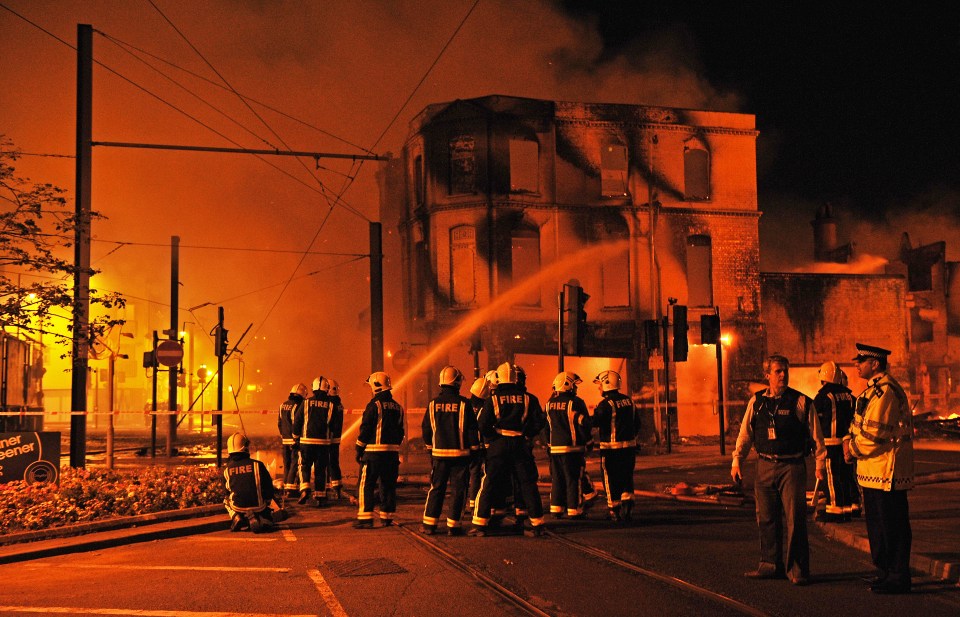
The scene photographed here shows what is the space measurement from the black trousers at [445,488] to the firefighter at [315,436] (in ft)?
12.4

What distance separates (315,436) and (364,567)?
5.86 meters

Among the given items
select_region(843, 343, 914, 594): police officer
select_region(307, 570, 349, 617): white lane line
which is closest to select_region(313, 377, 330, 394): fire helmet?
select_region(307, 570, 349, 617): white lane line

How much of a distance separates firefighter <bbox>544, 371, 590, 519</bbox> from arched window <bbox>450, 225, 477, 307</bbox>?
953 inches

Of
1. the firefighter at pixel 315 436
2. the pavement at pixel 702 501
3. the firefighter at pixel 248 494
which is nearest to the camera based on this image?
the pavement at pixel 702 501

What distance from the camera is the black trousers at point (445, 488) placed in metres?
10.8

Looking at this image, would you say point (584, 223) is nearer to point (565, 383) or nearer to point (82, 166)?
point (82, 166)

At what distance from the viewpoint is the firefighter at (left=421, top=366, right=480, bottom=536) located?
36.1ft

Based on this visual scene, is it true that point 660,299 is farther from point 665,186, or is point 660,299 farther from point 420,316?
point 420,316

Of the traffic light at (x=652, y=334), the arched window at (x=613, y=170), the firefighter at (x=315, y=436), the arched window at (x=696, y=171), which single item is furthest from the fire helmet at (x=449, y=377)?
the arched window at (x=696, y=171)

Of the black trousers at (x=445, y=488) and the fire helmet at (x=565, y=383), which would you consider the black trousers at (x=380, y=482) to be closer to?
the black trousers at (x=445, y=488)

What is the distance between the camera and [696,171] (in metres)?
38.6

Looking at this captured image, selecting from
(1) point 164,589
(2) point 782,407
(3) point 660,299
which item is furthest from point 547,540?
(3) point 660,299

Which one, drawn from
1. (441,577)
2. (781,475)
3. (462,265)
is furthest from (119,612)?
(462,265)

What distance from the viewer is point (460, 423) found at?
11.2 metres
